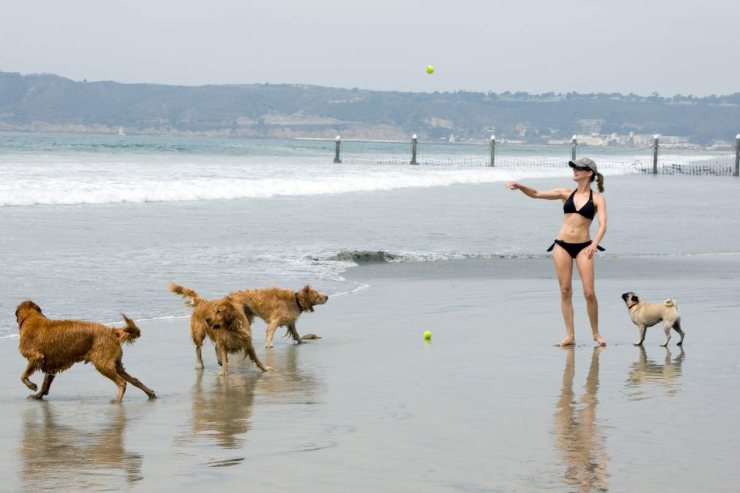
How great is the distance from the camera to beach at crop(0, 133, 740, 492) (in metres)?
→ 6.14

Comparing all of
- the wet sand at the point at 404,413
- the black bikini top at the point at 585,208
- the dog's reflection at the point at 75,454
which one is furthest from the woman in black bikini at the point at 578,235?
the dog's reflection at the point at 75,454

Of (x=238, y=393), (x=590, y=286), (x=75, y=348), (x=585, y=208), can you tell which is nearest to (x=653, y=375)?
(x=590, y=286)

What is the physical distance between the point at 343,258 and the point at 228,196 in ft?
57.3

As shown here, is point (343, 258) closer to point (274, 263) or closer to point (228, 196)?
point (274, 263)

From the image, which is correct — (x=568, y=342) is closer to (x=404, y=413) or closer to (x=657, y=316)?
(x=657, y=316)

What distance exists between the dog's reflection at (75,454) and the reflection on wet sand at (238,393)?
0.49 m

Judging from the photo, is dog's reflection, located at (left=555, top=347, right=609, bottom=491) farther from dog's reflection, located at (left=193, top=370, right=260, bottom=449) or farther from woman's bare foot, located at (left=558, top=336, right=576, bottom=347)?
dog's reflection, located at (left=193, top=370, right=260, bottom=449)

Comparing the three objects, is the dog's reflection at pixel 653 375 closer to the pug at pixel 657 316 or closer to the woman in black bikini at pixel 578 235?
the pug at pixel 657 316

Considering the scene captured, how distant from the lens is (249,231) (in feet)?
75.9

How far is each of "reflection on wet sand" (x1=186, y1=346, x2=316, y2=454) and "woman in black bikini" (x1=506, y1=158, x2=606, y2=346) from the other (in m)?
2.43

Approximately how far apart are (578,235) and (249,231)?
43.1ft

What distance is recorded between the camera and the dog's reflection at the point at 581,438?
19.4 ft

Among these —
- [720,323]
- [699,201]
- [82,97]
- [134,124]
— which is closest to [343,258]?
[720,323]

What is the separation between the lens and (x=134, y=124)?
182 metres
